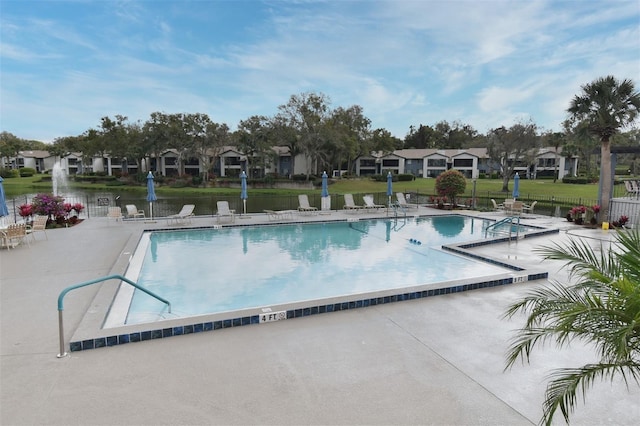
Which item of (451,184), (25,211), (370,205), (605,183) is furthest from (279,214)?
(605,183)

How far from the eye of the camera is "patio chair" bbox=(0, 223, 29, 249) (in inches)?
358

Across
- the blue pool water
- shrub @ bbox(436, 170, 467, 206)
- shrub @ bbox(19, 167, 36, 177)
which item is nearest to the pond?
shrub @ bbox(436, 170, 467, 206)

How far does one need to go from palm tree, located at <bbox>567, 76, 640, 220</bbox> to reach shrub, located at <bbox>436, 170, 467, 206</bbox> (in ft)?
19.0

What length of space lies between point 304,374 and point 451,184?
55.0 ft

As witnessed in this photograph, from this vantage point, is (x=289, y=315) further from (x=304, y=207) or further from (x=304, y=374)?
(x=304, y=207)

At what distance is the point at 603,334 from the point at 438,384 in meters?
1.69

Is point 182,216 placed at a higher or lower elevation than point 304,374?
higher

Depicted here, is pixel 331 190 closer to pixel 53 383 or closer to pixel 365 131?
pixel 365 131

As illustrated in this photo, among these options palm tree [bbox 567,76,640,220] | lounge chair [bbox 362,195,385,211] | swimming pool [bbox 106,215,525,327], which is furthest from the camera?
lounge chair [bbox 362,195,385,211]

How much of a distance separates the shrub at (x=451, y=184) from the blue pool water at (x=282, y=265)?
5.04 m

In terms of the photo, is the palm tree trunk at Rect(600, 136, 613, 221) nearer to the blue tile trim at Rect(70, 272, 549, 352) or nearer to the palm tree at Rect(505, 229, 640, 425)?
the blue tile trim at Rect(70, 272, 549, 352)

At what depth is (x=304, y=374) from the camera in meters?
3.68

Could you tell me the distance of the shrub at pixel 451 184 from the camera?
18750mm

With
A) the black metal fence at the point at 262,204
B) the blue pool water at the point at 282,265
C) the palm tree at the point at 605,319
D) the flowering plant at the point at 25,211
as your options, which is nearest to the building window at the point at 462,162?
the black metal fence at the point at 262,204
